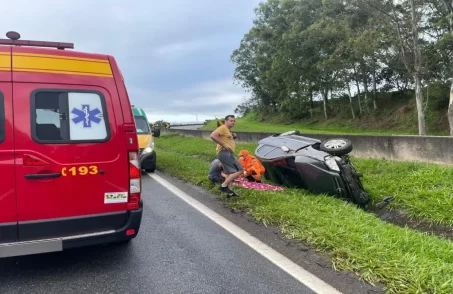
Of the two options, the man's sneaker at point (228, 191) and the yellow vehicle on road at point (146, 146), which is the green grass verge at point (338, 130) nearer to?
the yellow vehicle on road at point (146, 146)

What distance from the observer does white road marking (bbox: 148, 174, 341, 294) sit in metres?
3.50

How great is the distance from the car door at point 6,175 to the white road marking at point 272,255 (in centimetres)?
252

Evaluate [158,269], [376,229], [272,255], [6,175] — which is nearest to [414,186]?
[376,229]

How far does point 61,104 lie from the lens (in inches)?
145

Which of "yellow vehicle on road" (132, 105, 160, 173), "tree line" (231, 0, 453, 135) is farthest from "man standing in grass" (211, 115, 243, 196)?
"tree line" (231, 0, 453, 135)

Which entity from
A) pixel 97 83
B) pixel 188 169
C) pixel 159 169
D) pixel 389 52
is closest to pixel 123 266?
pixel 97 83

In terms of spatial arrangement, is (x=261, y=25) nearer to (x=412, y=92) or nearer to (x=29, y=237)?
(x=412, y=92)

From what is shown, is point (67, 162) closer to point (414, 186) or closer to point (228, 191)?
point (228, 191)

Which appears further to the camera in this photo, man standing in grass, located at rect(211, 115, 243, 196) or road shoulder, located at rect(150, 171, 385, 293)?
man standing in grass, located at rect(211, 115, 243, 196)

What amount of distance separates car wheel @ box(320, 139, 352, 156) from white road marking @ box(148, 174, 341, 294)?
85.3 inches

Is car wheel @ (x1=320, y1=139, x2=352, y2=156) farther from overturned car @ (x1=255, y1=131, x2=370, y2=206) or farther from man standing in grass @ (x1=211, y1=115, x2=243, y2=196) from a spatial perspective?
man standing in grass @ (x1=211, y1=115, x2=243, y2=196)

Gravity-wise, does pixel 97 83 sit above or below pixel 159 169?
above

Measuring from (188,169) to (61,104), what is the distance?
22.8 ft

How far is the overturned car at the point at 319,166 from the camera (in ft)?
20.9
